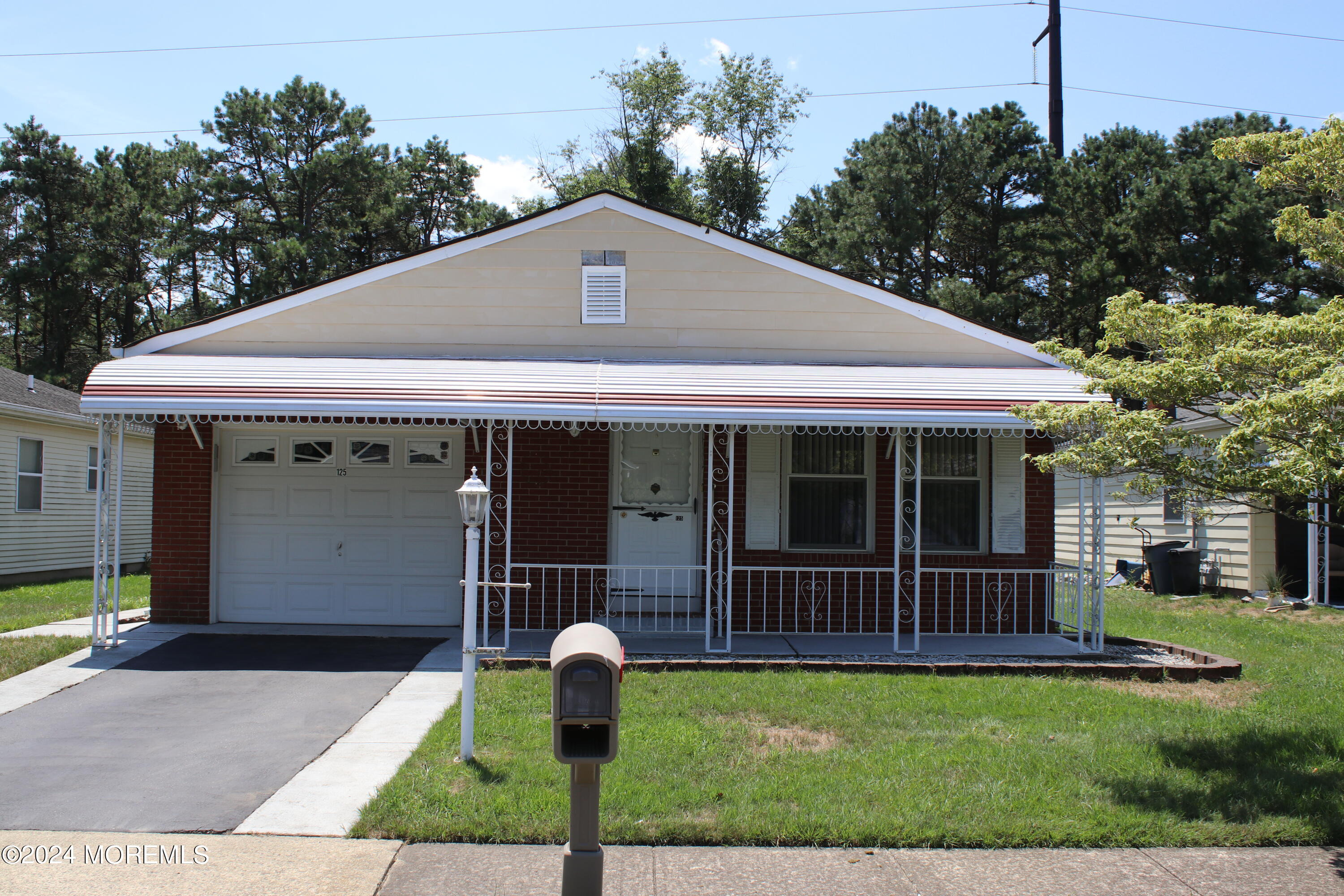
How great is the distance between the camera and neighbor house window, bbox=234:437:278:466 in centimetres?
1047

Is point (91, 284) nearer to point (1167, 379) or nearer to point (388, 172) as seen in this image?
point (388, 172)

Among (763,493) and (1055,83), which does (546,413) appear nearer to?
(763,493)

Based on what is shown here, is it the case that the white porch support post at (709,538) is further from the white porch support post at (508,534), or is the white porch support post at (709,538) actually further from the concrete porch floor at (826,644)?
the white porch support post at (508,534)

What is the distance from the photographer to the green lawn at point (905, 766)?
483 centimetres

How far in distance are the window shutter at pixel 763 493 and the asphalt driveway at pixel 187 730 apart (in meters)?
3.49

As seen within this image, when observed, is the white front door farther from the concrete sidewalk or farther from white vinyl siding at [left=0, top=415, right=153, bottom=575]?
white vinyl siding at [left=0, top=415, right=153, bottom=575]

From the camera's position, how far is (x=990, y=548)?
10.3 m

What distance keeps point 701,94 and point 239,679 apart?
28.8 meters

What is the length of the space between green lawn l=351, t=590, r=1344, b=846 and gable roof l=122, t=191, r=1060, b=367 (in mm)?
4152

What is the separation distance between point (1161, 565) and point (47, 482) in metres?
19.4

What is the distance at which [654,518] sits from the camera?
10.4 metres

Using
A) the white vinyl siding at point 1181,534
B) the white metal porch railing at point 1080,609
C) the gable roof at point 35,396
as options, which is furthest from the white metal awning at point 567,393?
the gable roof at point 35,396

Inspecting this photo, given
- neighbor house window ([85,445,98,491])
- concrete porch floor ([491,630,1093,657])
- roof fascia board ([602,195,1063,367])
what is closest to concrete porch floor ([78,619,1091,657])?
concrete porch floor ([491,630,1093,657])

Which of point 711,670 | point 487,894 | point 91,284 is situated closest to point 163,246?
point 91,284
